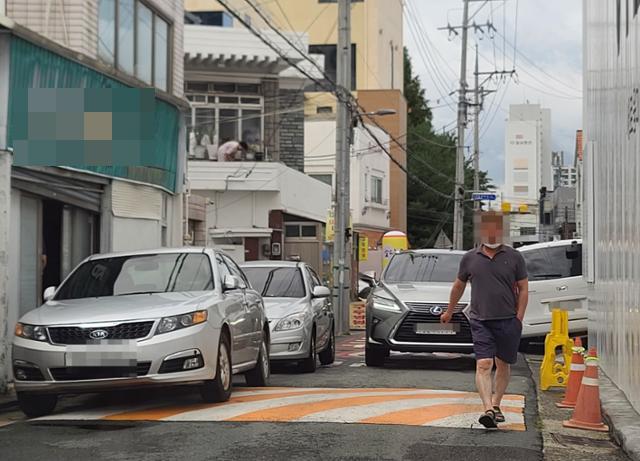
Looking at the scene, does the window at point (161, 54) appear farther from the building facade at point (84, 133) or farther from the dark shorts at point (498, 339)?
the dark shorts at point (498, 339)

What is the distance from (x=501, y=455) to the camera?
6.84 meters

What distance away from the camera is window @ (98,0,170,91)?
15805 millimetres

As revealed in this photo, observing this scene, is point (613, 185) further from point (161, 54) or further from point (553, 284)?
point (161, 54)

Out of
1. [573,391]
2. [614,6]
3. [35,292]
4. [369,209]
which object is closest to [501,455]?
[573,391]

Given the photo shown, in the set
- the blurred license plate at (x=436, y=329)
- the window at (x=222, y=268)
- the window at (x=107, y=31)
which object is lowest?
the blurred license plate at (x=436, y=329)

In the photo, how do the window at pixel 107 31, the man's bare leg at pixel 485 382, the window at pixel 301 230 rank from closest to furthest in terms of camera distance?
the man's bare leg at pixel 485 382
the window at pixel 107 31
the window at pixel 301 230

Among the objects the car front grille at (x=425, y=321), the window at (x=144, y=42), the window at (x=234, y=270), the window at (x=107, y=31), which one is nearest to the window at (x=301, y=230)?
the window at (x=144, y=42)

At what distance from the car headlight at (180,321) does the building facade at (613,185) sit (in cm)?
370

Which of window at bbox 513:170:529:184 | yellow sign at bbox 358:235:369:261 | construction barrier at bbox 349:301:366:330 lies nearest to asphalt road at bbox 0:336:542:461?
construction barrier at bbox 349:301:366:330

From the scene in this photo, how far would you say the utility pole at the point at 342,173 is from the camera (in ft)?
82.2

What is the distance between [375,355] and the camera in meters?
14.0

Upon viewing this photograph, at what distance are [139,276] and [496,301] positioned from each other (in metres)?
3.83

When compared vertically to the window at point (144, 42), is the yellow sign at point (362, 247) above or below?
below

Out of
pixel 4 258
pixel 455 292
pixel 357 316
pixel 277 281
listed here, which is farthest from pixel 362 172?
pixel 455 292
